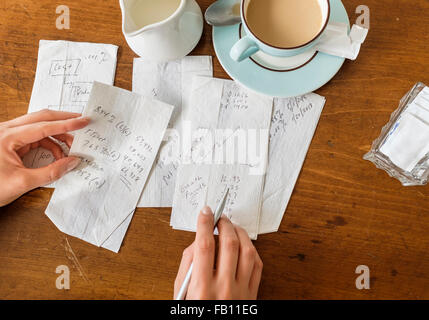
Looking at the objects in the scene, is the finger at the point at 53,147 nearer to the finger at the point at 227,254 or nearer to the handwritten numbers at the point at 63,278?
the handwritten numbers at the point at 63,278

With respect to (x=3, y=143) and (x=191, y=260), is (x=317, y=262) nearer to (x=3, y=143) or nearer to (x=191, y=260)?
(x=191, y=260)

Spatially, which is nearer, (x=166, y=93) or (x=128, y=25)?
(x=128, y=25)

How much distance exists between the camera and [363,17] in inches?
25.5

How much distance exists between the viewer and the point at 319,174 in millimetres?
636

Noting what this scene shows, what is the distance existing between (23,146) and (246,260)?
0.44 m

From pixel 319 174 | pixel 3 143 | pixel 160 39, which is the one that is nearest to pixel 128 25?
pixel 160 39

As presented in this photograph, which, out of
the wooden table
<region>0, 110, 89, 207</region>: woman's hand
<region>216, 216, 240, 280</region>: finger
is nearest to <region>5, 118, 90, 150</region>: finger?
<region>0, 110, 89, 207</region>: woman's hand

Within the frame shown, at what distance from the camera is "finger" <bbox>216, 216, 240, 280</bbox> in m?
0.57

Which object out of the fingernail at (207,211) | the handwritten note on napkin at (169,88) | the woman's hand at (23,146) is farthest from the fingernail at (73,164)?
the fingernail at (207,211)

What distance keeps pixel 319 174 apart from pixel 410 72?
0.82 ft

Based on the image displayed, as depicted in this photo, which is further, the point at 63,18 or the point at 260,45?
the point at 63,18

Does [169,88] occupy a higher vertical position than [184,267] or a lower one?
higher

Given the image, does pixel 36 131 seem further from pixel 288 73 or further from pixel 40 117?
pixel 288 73

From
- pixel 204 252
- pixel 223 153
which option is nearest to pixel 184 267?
pixel 204 252
